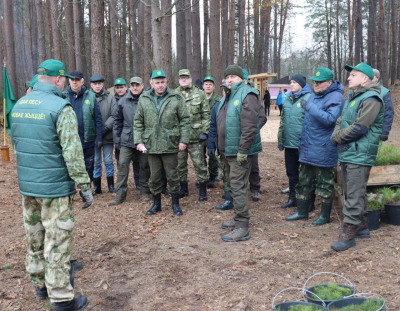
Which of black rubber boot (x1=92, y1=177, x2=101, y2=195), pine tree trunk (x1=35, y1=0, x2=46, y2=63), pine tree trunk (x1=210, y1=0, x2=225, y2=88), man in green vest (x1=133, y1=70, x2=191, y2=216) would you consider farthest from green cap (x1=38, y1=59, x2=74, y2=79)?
pine tree trunk (x1=35, y1=0, x2=46, y2=63)

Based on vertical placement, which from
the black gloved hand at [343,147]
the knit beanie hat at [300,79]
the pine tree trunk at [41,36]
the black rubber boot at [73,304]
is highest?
the pine tree trunk at [41,36]

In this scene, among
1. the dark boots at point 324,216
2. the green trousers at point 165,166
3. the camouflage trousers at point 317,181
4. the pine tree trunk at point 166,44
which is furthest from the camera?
the pine tree trunk at point 166,44

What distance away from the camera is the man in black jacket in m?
6.84

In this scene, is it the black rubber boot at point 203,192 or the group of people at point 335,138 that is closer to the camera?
the group of people at point 335,138

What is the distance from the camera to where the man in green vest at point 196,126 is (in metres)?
7.16

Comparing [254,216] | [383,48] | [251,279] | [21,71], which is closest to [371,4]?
[383,48]

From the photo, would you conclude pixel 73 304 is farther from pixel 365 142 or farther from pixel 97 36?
pixel 97 36

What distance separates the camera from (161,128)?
19.7ft

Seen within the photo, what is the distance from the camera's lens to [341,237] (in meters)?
4.64

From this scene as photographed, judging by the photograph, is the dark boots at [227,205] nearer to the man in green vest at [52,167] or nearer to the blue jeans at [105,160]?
the blue jeans at [105,160]

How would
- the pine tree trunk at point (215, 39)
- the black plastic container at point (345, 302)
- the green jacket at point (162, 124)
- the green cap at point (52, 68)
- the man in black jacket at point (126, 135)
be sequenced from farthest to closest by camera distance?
1. the pine tree trunk at point (215, 39)
2. the man in black jacket at point (126, 135)
3. the green jacket at point (162, 124)
4. the green cap at point (52, 68)
5. the black plastic container at point (345, 302)

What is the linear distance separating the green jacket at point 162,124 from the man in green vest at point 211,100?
175 cm

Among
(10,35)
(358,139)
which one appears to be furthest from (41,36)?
(358,139)

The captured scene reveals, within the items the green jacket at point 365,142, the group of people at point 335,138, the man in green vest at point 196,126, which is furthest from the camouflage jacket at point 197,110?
the green jacket at point 365,142
